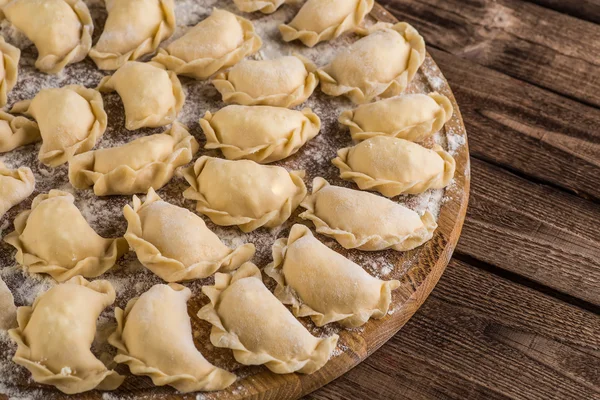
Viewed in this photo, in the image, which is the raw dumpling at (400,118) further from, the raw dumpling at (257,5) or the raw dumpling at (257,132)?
the raw dumpling at (257,5)

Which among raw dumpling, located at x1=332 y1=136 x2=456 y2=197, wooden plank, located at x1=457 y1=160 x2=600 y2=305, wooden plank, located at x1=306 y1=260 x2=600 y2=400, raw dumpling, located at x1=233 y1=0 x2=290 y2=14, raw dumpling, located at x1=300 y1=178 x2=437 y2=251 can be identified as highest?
raw dumpling, located at x1=233 y1=0 x2=290 y2=14

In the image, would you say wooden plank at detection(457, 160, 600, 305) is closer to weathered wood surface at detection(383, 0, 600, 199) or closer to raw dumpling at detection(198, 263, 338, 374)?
weathered wood surface at detection(383, 0, 600, 199)

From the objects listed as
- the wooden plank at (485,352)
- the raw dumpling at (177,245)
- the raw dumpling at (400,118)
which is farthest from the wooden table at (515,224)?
the raw dumpling at (177,245)

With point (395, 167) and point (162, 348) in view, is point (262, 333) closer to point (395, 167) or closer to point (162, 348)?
point (162, 348)

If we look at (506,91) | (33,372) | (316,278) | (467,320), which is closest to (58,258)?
(33,372)

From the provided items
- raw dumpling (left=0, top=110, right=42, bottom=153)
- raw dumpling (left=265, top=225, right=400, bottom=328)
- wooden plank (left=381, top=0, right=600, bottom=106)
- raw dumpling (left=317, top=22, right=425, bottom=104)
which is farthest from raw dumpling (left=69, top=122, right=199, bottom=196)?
wooden plank (left=381, top=0, right=600, bottom=106)

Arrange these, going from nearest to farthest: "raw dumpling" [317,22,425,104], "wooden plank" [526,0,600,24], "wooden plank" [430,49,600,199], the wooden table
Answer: the wooden table
"raw dumpling" [317,22,425,104]
"wooden plank" [430,49,600,199]
"wooden plank" [526,0,600,24]

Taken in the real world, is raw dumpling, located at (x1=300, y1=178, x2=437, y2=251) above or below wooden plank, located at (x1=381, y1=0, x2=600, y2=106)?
below
